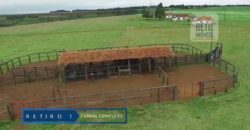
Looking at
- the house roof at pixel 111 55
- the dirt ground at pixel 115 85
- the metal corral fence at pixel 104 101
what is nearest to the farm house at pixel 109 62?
the house roof at pixel 111 55

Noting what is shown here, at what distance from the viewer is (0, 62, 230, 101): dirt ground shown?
17.9 m

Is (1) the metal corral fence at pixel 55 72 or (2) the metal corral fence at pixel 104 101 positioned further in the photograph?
(1) the metal corral fence at pixel 55 72

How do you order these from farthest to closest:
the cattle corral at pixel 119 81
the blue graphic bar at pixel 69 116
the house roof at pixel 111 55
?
1. the house roof at pixel 111 55
2. the cattle corral at pixel 119 81
3. the blue graphic bar at pixel 69 116

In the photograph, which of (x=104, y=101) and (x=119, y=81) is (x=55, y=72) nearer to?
(x=119, y=81)

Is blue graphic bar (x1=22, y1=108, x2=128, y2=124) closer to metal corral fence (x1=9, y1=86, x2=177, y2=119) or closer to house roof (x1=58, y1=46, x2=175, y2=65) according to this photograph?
metal corral fence (x1=9, y1=86, x2=177, y2=119)

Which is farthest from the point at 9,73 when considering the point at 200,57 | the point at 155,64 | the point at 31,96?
the point at 200,57

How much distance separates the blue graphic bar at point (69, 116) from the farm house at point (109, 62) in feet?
20.0

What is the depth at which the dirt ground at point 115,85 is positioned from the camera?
58.9 ft

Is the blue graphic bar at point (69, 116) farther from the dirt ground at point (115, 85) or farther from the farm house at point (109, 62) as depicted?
the farm house at point (109, 62)

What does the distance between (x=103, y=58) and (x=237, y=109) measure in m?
10.1

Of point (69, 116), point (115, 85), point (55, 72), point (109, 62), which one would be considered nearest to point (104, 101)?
point (69, 116)

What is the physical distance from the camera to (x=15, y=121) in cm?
1426

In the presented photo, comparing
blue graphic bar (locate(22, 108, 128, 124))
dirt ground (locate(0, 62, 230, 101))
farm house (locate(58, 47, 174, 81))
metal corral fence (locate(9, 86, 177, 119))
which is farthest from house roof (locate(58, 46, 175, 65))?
blue graphic bar (locate(22, 108, 128, 124))

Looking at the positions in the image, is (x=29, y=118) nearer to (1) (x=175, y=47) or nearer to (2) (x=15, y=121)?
(2) (x=15, y=121)
